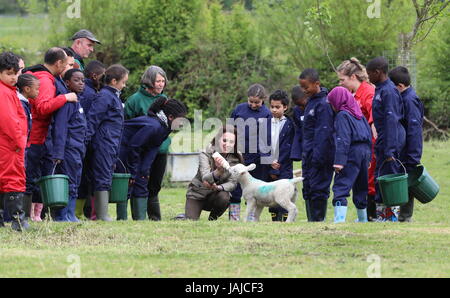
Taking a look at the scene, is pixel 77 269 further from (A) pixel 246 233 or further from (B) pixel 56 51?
(B) pixel 56 51

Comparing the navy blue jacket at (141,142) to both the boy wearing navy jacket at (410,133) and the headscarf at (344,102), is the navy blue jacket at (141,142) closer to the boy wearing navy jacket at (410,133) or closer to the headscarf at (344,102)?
the headscarf at (344,102)

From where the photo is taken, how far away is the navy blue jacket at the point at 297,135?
1192 centimetres

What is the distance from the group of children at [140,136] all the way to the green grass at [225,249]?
2.35 feet

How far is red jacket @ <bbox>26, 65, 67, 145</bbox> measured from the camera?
10086 mm

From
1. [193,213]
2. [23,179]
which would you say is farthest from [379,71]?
[23,179]

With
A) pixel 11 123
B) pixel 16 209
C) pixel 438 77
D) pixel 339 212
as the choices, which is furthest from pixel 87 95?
pixel 438 77

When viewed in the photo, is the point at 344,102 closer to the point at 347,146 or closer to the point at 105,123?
the point at 347,146

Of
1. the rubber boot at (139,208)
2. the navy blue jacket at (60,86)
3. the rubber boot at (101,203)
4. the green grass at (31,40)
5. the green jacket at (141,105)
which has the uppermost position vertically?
the green grass at (31,40)

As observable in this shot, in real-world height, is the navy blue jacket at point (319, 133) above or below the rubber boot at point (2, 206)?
above

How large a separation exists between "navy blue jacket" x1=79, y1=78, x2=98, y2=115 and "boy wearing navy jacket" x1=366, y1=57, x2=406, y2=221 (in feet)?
10.6

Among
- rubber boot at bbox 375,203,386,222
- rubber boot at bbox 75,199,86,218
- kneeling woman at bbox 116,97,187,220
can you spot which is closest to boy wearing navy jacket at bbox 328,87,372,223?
rubber boot at bbox 375,203,386,222

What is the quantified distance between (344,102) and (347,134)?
42 centimetres

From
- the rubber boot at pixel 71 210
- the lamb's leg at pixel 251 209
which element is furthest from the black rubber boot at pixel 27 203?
the lamb's leg at pixel 251 209
